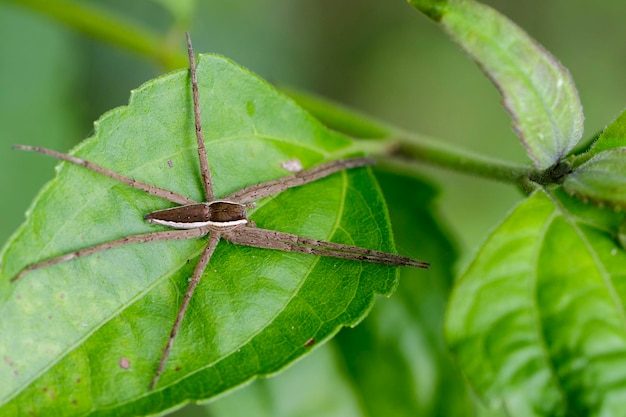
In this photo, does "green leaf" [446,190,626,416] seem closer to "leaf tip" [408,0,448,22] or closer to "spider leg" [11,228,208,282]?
"leaf tip" [408,0,448,22]

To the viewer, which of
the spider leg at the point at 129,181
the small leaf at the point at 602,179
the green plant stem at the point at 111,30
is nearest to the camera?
the small leaf at the point at 602,179

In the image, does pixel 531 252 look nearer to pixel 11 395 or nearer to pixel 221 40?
pixel 11 395

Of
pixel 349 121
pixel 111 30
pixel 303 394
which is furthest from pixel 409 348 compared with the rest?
pixel 111 30

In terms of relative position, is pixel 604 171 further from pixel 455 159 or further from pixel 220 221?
pixel 220 221

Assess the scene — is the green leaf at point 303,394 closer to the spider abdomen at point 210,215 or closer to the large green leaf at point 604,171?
the spider abdomen at point 210,215

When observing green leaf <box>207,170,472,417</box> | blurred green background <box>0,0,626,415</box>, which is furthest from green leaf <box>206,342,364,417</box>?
blurred green background <box>0,0,626,415</box>

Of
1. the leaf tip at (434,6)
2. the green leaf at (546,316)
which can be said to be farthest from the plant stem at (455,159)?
the leaf tip at (434,6)
